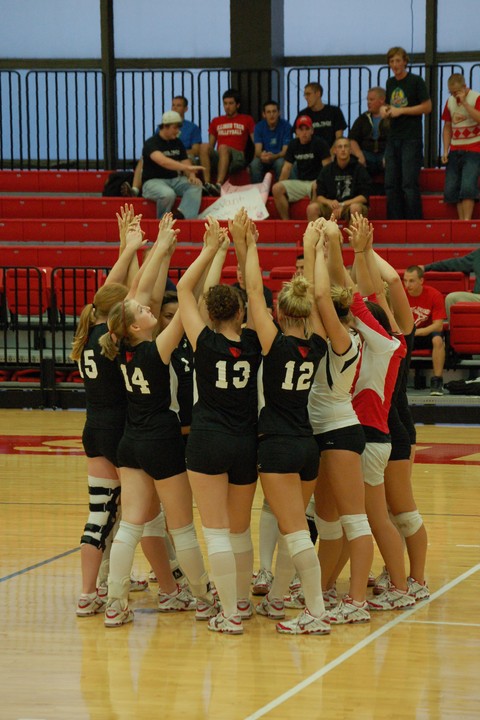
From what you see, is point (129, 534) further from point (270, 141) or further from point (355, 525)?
point (270, 141)

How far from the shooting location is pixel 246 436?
15.7 feet

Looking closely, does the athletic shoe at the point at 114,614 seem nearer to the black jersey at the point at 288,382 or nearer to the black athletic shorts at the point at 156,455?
the black athletic shorts at the point at 156,455

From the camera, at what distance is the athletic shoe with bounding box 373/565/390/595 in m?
5.43

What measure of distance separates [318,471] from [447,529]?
86.9 inches

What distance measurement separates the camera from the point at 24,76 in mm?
16984

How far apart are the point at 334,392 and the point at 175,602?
4.07 ft

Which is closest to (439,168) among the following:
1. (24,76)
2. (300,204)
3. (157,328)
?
(300,204)

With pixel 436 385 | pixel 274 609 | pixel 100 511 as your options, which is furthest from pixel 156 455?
pixel 436 385

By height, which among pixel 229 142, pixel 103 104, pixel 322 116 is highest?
pixel 103 104

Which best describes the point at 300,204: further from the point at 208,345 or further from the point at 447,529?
the point at 208,345

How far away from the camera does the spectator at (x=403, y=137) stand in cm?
1335

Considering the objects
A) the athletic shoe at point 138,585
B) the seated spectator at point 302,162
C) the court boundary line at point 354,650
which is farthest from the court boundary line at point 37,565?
the seated spectator at point 302,162

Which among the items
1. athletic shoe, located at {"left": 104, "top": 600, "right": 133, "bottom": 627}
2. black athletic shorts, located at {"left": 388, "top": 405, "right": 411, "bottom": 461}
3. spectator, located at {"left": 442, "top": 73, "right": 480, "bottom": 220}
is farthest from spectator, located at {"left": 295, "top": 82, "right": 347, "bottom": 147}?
athletic shoe, located at {"left": 104, "top": 600, "right": 133, "bottom": 627}

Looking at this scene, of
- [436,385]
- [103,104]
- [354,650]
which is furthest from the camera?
[103,104]
